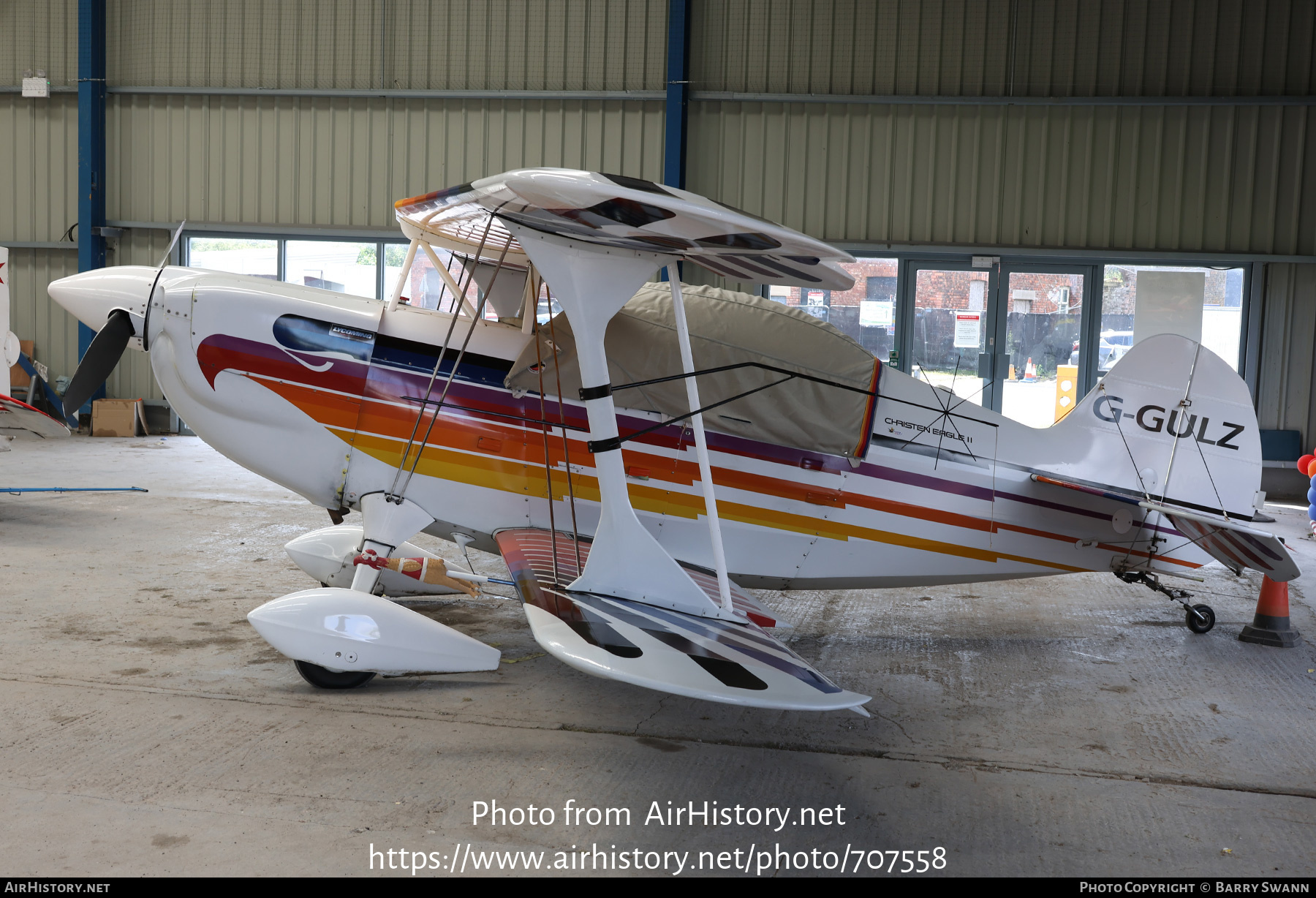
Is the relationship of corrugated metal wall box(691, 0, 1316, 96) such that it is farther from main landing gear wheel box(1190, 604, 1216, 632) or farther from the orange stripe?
the orange stripe

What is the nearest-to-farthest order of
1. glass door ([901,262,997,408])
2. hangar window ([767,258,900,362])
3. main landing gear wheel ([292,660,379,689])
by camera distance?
main landing gear wheel ([292,660,379,689]) < glass door ([901,262,997,408]) < hangar window ([767,258,900,362])

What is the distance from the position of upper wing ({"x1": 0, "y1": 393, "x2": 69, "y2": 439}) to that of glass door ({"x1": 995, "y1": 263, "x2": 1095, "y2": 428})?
12.0 meters

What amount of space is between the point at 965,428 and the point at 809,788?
241 cm

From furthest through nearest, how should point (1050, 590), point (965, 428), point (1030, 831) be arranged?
point (1050, 590)
point (965, 428)
point (1030, 831)

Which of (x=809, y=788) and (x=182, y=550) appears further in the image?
(x=182, y=550)

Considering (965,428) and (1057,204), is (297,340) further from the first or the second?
(1057,204)

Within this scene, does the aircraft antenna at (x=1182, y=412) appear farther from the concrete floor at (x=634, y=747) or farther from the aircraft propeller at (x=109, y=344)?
the aircraft propeller at (x=109, y=344)

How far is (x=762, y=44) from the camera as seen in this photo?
14.4m

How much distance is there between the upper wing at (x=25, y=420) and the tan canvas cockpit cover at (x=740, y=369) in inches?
239

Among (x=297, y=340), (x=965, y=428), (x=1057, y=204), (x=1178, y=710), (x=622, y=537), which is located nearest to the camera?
(x=622, y=537)

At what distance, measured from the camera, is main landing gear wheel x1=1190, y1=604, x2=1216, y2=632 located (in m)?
6.11

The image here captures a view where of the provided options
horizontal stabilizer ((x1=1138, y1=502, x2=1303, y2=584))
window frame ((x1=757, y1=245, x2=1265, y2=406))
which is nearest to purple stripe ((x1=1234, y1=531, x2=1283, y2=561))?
horizontal stabilizer ((x1=1138, y1=502, x2=1303, y2=584))

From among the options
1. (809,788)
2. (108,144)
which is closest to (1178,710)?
(809,788)

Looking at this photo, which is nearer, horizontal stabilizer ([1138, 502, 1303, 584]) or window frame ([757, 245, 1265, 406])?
horizontal stabilizer ([1138, 502, 1303, 584])
